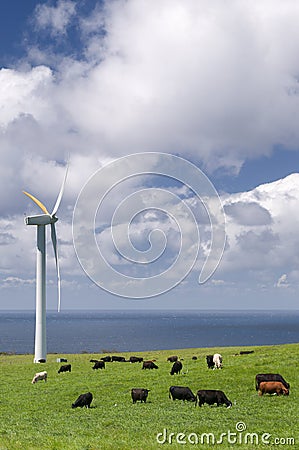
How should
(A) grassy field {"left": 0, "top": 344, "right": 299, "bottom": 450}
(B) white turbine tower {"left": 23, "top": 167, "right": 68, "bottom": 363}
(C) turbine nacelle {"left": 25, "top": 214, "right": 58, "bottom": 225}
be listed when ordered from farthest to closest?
(C) turbine nacelle {"left": 25, "top": 214, "right": 58, "bottom": 225}
(B) white turbine tower {"left": 23, "top": 167, "right": 68, "bottom": 363}
(A) grassy field {"left": 0, "top": 344, "right": 299, "bottom": 450}

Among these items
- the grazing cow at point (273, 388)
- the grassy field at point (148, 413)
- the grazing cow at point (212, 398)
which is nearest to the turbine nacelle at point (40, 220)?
the grassy field at point (148, 413)

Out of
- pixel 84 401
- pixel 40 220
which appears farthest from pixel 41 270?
pixel 84 401

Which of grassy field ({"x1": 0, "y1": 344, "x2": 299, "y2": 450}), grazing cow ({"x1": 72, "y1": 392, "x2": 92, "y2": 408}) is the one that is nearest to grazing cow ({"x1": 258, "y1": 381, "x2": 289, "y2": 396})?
grassy field ({"x1": 0, "y1": 344, "x2": 299, "y2": 450})

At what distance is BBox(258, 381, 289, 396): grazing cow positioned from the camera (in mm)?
25956

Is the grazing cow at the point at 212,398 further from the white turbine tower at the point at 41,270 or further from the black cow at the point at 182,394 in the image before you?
the white turbine tower at the point at 41,270

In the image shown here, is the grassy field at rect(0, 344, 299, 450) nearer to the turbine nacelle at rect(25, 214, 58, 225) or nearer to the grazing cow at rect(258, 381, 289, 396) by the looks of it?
the grazing cow at rect(258, 381, 289, 396)

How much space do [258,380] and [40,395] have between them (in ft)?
41.0

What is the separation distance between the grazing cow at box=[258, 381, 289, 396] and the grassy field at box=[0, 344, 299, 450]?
549 millimetres

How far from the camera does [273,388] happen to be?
85.4 feet

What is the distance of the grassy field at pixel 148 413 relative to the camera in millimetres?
17703

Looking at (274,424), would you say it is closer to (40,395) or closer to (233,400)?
(233,400)

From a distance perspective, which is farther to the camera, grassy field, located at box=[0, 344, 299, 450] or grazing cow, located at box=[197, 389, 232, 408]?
grazing cow, located at box=[197, 389, 232, 408]

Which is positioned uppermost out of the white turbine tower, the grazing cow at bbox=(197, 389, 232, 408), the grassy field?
the white turbine tower

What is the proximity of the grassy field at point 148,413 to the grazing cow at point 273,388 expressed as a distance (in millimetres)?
549
